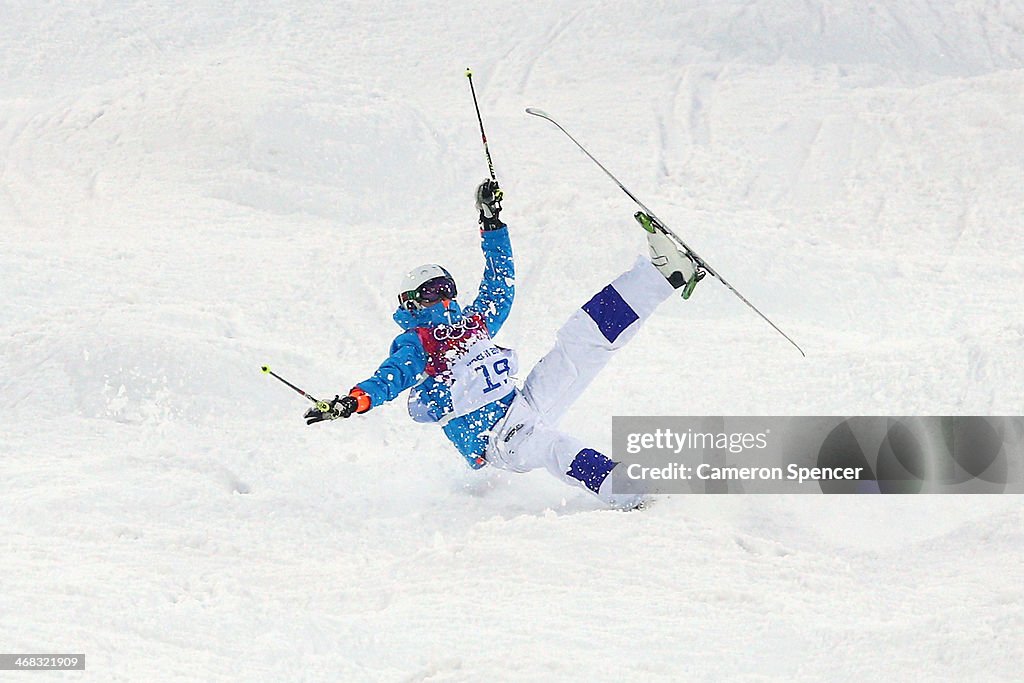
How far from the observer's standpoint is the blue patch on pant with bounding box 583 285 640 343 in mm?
5652


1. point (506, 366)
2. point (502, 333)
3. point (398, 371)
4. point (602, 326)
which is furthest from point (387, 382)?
point (502, 333)

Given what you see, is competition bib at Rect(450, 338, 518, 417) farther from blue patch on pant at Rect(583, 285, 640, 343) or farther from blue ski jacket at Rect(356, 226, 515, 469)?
blue patch on pant at Rect(583, 285, 640, 343)

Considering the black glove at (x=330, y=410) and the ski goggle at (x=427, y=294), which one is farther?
the ski goggle at (x=427, y=294)

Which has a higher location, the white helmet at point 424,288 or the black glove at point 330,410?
the white helmet at point 424,288

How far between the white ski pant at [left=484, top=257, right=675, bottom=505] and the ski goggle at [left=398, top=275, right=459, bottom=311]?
2.05ft

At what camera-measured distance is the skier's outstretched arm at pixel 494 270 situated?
5.96 m

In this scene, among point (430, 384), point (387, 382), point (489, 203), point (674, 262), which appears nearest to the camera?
point (387, 382)

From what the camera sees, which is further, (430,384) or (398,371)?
(430,384)

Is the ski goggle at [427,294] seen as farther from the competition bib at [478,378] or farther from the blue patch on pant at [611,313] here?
the blue patch on pant at [611,313]

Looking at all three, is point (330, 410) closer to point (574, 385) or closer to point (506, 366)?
point (506, 366)

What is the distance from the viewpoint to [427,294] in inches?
222

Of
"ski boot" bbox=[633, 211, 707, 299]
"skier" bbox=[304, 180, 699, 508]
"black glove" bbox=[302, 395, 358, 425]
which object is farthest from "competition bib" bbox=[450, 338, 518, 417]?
"ski boot" bbox=[633, 211, 707, 299]

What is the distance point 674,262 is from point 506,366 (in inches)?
37.6

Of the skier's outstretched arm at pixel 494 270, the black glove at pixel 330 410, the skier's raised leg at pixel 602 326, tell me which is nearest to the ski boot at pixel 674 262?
the skier's raised leg at pixel 602 326
